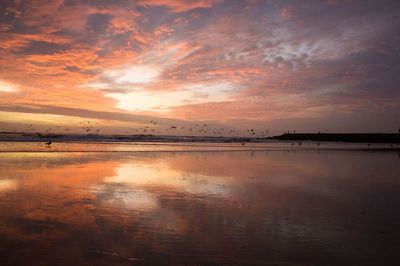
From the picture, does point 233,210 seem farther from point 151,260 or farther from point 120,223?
point 151,260

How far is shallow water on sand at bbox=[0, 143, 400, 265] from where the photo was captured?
5227mm

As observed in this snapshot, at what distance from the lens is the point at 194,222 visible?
714 centimetres

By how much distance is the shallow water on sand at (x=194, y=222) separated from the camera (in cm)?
523

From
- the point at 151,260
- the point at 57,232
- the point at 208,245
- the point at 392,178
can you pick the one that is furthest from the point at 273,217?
the point at 392,178

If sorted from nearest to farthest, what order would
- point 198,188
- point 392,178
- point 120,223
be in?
point 120,223 < point 198,188 < point 392,178

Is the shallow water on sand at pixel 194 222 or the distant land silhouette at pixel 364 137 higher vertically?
the distant land silhouette at pixel 364 137

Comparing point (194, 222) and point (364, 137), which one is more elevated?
point (364, 137)

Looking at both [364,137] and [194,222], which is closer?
[194,222]

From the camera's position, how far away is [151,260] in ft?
16.4

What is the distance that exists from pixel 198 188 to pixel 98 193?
367 centimetres

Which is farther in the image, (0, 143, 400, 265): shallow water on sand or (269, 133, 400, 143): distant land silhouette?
(269, 133, 400, 143): distant land silhouette

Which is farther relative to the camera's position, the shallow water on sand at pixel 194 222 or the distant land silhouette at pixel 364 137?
the distant land silhouette at pixel 364 137

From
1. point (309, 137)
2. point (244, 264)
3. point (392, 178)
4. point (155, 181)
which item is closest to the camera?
Answer: point (244, 264)

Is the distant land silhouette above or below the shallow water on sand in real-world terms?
above
